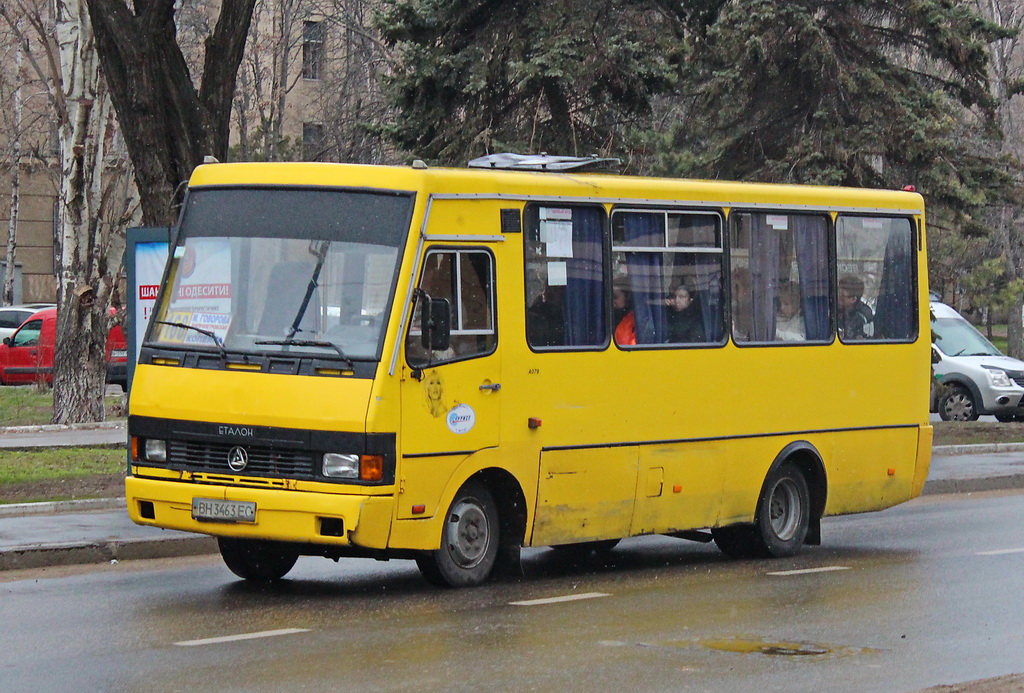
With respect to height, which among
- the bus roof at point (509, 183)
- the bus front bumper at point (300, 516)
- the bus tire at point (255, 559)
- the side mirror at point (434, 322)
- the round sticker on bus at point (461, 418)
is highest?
the bus roof at point (509, 183)

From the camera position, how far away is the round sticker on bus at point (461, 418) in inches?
406

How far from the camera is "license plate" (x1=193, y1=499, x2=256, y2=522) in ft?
32.1

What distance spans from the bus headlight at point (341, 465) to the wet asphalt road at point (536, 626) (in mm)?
807

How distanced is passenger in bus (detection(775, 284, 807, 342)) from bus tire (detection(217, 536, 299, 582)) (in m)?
4.43

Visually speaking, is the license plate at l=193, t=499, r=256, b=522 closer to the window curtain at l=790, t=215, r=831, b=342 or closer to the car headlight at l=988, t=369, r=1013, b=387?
the window curtain at l=790, t=215, r=831, b=342

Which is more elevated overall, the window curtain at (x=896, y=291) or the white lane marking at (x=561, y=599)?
the window curtain at (x=896, y=291)

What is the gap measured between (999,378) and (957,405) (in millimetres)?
862

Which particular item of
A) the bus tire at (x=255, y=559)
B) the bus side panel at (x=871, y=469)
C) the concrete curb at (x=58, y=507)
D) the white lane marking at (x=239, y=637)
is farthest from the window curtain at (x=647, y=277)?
the concrete curb at (x=58, y=507)

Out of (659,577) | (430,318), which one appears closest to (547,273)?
(430,318)

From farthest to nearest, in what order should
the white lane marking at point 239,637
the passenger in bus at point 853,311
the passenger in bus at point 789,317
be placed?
the passenger in bus at point 853,311 < the passenger in bus at point 789,317 < the white lane marking at point 239,637

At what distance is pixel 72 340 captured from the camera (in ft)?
75.5

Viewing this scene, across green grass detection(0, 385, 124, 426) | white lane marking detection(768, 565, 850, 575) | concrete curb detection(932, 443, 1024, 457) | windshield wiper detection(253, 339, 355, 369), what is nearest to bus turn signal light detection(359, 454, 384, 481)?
windshield wiper detection(253, 339, 355, 369)

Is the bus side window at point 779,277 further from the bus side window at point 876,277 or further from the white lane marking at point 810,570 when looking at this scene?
the white lane marking at point 810,570

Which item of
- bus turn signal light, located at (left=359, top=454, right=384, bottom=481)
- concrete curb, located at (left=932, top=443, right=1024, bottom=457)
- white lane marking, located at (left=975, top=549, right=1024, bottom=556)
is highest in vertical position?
bus turn signal light, located at (left=359, top=454, right=384, bottom=481)
